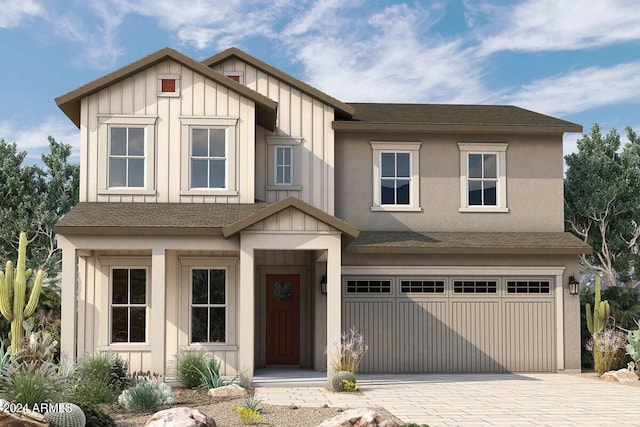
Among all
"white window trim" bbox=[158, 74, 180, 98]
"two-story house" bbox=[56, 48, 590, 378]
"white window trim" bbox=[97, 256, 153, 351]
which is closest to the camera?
"two-story house" bbox=[56, 48, 590, 378]

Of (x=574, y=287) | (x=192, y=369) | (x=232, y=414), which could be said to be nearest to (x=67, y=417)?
(x=232, y=414)

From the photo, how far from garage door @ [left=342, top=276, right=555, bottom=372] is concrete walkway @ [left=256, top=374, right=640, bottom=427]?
0.68 m

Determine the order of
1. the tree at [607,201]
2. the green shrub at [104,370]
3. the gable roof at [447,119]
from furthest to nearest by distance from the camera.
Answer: the tree at [607,201] → the gable roof at [447,119] → the green shrub at [104,370]

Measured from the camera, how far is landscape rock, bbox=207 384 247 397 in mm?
13742

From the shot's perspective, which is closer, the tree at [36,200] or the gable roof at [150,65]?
the gable roof at [150,65]

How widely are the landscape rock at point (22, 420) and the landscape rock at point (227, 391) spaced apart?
471 cm

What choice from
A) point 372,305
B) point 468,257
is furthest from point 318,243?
point 468,257

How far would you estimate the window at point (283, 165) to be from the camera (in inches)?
733

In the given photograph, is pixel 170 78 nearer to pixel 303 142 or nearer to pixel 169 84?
pixel 169 84

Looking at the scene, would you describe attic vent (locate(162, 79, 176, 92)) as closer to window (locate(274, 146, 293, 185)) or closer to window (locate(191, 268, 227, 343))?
window (locate(274, 146, 293, 185))

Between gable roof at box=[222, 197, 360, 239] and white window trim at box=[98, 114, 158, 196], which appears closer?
gable roof at box=[222, 197, 360, 239]

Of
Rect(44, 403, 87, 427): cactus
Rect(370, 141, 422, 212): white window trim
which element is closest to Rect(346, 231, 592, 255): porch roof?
Rect(370, 141, 422, 212): white window trim

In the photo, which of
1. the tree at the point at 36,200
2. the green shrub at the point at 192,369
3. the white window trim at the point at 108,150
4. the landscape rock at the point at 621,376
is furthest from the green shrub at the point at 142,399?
the tree at the point at 36,200

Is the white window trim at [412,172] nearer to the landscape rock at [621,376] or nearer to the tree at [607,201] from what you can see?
the landscape rock at [621,376]
